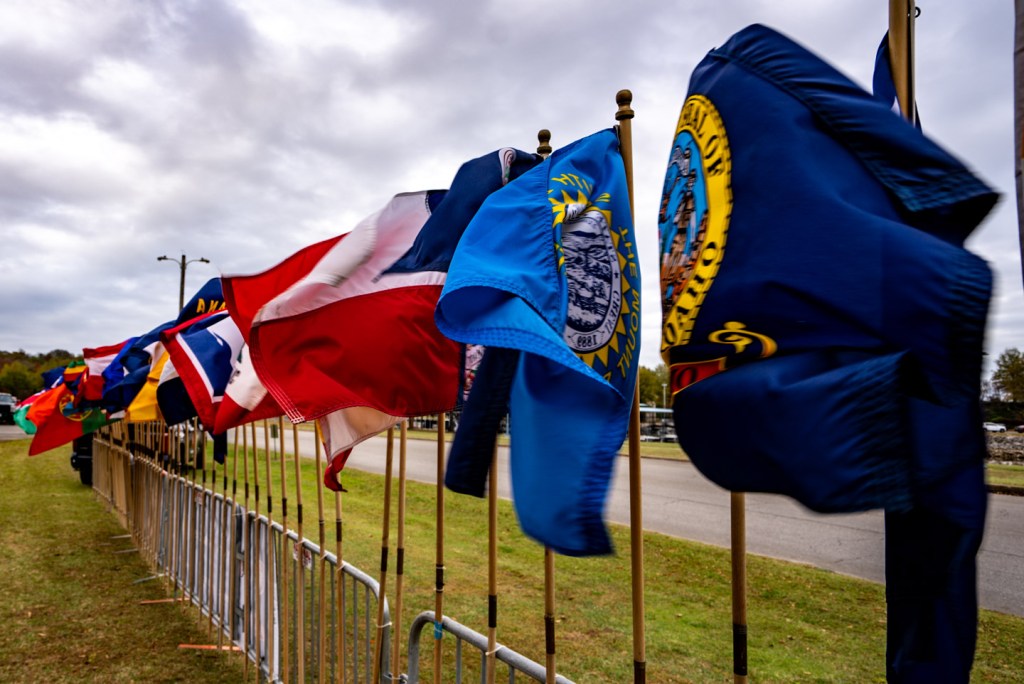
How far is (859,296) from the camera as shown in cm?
126

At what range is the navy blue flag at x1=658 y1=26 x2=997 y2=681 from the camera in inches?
46.9

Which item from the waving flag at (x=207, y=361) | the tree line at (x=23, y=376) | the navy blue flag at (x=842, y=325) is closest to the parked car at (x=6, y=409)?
the tree line at (x=23, y=376)

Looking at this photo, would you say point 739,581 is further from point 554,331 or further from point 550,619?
point 550,619

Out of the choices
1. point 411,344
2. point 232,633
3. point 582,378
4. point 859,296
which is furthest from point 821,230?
Answer: point 232,633

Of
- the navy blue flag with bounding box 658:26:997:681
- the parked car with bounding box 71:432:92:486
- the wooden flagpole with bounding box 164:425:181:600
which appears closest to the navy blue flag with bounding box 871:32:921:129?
the navy blue flag with bounding box 658:26:997:681

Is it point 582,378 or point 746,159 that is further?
point 582,378

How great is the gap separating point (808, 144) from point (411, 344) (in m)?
1.86

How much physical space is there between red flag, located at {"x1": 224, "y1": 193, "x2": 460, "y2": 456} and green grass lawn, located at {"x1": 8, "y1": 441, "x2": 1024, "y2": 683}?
3.23m

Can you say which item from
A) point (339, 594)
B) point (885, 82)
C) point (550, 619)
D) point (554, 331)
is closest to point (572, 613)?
point (339, 594)

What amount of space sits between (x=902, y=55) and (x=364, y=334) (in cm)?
209

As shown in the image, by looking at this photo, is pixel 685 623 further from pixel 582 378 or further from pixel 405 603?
pixel 582 378

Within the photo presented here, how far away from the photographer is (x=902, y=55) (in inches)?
62.8

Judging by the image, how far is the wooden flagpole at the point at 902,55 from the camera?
1.59 m

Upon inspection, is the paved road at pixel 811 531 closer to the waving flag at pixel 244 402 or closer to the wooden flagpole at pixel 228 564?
the wooden flagpole at pixel 228 564
